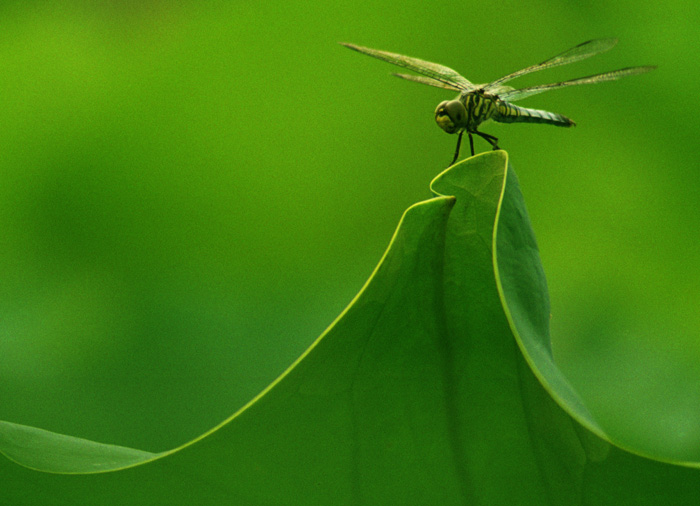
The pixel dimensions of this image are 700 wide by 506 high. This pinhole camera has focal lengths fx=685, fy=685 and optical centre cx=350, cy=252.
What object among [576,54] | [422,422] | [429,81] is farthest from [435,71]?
[422,422]

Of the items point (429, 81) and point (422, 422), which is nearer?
point (422, 422)

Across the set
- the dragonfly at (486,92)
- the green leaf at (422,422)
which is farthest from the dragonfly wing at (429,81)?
the green leaf at (422,422)

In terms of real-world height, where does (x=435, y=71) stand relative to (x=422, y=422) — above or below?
above

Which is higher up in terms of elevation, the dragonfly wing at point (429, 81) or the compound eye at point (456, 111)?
the dragonfly wing at point (429, 81)

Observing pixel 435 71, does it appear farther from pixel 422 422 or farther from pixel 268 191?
pixel 422 422

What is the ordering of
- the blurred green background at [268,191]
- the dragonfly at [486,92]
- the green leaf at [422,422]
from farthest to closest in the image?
the dragonfly at [486,92] < the blurred green background at [268,191] < the green leaf at [422,422]

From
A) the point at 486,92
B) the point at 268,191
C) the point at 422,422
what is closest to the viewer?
the point at 422,422

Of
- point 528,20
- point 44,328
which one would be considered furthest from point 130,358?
point 528,20

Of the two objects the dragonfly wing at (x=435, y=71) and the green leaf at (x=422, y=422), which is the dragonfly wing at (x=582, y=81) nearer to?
the dragonfly wing at (x=435, y=71)
